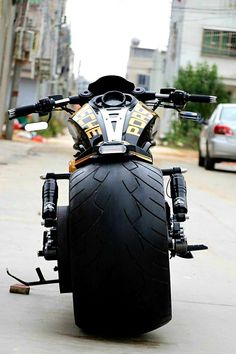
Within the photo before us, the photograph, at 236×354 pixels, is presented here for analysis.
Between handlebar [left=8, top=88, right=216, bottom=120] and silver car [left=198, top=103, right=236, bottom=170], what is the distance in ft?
48.1

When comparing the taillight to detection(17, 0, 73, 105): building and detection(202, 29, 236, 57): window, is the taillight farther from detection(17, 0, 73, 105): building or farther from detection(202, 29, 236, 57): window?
detection(202, 29, 236, 57): window

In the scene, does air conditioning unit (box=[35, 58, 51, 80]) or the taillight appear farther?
air conditioning unit (box=[35, 58, 51, 80])

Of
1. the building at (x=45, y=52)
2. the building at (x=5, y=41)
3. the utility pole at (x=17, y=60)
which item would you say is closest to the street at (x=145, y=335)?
the building at (x=5, y=41)

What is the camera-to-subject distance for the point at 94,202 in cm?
512

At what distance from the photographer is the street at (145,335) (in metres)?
5.18

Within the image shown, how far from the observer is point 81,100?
20.2 feet

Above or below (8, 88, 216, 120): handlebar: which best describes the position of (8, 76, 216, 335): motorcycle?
below

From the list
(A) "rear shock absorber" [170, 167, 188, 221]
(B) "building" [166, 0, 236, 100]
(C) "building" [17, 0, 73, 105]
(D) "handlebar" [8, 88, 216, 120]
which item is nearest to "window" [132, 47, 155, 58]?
(C) "building" [17, 0, 73, 105]

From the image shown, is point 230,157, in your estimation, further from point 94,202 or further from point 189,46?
point 189,46

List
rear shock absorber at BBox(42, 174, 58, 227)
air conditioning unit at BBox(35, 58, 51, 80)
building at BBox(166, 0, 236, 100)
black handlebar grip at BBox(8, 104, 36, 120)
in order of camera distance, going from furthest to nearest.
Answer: air conditioning unit at BBox(35, 58, 51, 80) < building at BBox(166, 0, 236, 100) < black handlebar grip at BBox(8, 104, 36, 120) < rear shock absorber at BBox(42, 174, 58, 227)

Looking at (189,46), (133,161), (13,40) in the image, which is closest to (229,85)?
(189,46)

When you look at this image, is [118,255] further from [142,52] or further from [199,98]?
[142,52]

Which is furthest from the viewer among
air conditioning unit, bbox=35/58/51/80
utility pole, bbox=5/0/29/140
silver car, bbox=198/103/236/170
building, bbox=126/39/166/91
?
building, bbox=126/39/166/91

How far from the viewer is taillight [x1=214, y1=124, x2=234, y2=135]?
2136 cm
